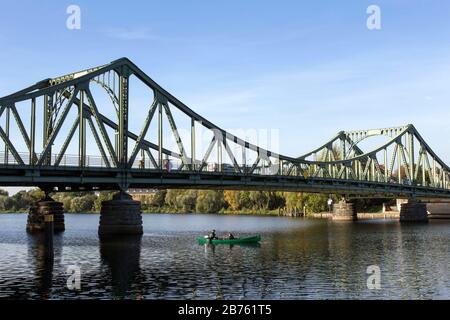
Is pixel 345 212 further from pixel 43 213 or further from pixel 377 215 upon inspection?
pixel 43 213

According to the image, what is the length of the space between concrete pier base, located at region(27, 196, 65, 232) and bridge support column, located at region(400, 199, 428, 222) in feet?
255

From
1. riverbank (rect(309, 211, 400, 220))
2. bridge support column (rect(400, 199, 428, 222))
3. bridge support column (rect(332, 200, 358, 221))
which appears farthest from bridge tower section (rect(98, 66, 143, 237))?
riverbank (rect(309, 211, 400, 220))

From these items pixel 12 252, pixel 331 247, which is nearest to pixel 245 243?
pixel 331 247

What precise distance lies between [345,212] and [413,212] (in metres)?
15.8

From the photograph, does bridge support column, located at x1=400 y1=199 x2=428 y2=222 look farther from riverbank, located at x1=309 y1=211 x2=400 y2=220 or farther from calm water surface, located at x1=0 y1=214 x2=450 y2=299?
calm water surface, located at x1=0 y1=214 x2=450 y2=299

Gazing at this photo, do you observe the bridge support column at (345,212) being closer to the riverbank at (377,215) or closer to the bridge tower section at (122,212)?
the riverbank at (377,215)

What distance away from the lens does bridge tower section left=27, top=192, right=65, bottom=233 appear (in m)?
94.0

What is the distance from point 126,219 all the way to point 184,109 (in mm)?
22044

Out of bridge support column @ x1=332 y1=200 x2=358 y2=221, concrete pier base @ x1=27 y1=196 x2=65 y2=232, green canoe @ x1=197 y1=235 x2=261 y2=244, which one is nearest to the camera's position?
green canoe @ x1=197 y1=235 x2=261 y2=244

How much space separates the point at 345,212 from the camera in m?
146

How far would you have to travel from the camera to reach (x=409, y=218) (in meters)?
137

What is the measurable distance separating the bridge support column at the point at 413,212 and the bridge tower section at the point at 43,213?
77750mm

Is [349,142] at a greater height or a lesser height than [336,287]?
greater
